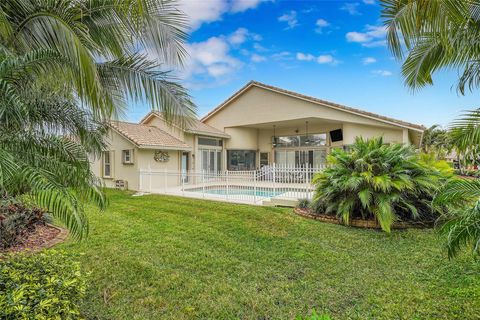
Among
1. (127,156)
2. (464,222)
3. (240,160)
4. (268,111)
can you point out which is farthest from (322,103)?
(464,222)

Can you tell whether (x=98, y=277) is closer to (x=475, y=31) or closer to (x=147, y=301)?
(x=147, y=301)

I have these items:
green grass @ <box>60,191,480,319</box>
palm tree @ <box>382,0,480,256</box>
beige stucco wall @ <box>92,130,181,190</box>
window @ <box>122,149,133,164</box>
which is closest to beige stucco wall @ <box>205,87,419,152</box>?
beige stucco wall @ <box>92,130,181,190</box>

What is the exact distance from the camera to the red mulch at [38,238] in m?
6.06

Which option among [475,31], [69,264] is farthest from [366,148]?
[69,264]

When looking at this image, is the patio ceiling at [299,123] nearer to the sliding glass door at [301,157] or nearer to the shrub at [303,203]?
the sliding glass door at [301,157]

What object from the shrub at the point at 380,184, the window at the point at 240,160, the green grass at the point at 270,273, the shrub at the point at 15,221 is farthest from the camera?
the window at the point at 240,160

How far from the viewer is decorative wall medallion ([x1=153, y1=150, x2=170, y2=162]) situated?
17264mm

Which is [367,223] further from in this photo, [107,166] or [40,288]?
[107,166]

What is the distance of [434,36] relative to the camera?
12.0 feet

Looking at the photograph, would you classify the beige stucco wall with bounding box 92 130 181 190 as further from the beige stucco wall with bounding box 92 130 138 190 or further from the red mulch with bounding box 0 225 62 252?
the red mulch with bounding box 0 225 62 252

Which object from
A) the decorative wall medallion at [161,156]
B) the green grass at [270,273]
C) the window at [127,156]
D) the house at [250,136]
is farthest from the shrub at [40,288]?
the decorative wall medallion at [161,156]

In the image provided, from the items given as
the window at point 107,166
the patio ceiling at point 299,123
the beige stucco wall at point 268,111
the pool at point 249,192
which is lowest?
the pool at point 249,192

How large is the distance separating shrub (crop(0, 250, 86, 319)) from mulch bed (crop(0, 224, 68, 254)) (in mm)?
2768

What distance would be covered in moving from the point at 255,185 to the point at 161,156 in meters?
8.32
